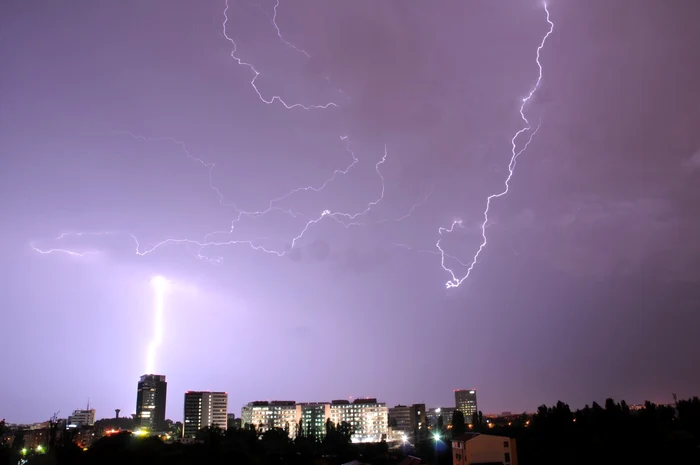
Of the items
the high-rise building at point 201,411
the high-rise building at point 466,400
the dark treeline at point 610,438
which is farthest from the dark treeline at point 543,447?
the high-rise building at point 466,400

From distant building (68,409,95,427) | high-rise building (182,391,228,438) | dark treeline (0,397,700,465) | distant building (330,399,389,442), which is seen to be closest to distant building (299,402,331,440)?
distant building (330,399,389,442)

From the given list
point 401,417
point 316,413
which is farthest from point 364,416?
point 401,417

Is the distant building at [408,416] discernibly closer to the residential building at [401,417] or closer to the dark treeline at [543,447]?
the residential building at [401,417]

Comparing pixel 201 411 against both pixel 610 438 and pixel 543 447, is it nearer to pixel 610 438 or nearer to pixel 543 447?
pixel 543 447

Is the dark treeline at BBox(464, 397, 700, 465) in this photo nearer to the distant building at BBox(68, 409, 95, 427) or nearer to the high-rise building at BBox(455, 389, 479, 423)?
the high-rise building at BBox(455, 389, 479, 423)

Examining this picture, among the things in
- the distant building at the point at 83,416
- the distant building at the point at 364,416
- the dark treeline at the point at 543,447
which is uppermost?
the dark treeline at the point at 543,447

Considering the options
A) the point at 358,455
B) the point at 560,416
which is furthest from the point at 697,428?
the point at 358,455
